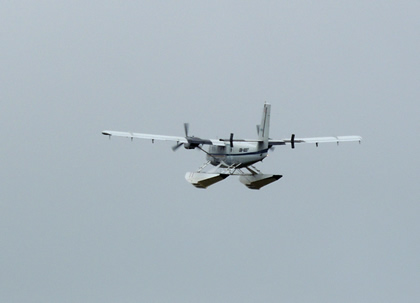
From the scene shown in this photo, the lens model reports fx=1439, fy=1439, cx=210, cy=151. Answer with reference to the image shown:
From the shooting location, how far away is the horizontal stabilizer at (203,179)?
9719 cm

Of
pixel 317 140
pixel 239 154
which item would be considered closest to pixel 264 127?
pixel 239 154

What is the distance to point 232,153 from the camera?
→ 99688 mm

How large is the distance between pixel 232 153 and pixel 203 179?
11.2 feet

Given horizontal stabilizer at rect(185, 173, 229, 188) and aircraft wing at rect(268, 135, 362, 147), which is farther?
aircraft wing at rect(268, 135, 362, 147)

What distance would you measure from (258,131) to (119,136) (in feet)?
32.2

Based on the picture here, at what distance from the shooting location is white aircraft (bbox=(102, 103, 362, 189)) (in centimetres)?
9812

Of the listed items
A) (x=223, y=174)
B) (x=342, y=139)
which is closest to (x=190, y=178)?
(x=223, y=174)

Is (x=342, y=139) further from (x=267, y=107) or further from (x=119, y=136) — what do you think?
(x=119, y=136)

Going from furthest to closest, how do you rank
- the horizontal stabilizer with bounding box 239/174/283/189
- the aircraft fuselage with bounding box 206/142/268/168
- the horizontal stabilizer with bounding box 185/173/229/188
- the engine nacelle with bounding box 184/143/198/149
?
the engine nacelle with bounding box 184/143/198/149, the horizontal stabilizer with bounding box 239/174/283/189, the aircraft fuselage with bounding box 206/142/268/168, the horizontal stabilizer with bounding box 185/173/229/188

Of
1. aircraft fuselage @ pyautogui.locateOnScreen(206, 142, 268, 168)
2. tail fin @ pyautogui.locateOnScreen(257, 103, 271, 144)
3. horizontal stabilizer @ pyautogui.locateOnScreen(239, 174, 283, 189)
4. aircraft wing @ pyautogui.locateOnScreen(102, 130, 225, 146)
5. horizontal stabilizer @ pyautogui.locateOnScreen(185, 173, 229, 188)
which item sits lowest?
horizontal stabilizer @ pyautogui.locateOnScreen(185, 173, 229, 188)

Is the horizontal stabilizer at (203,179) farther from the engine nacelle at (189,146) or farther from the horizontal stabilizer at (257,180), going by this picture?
the horizontal stabilizer at (257,180)

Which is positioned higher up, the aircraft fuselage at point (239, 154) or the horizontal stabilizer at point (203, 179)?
the aircraft fuselage at point (239, 154)

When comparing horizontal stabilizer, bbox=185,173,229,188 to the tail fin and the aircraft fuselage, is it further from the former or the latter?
the tail fin

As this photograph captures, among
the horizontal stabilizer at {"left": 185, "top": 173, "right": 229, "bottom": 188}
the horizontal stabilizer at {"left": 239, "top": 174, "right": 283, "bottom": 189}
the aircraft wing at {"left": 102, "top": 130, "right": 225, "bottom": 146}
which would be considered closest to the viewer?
the horizontal stabilizer at {"left": 185, "top": 173, "right": 229, "bottom": 188}
